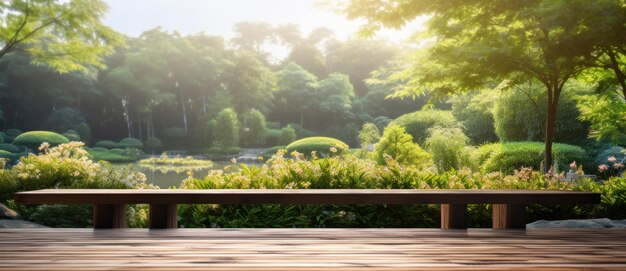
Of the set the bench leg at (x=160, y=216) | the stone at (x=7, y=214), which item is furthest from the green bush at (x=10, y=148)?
the bench leg at (x=160, y=216)

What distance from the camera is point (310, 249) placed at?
295 centimetres

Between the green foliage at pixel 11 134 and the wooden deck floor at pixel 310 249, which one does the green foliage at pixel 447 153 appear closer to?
the wooden deck floor at pixel 310 249

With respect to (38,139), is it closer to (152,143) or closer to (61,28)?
(152,143)

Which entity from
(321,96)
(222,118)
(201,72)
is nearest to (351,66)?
(321,96)

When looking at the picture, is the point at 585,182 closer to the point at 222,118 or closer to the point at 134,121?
the point at 222,118

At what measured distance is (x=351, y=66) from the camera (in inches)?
2034

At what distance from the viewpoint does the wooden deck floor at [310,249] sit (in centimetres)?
251

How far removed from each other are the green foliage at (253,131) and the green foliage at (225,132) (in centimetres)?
191

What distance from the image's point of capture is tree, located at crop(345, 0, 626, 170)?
8.57 metres

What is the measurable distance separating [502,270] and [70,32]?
16.8 meters

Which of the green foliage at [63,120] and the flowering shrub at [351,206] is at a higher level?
the green foliage at [63,120]

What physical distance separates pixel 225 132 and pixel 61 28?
64.3 feet

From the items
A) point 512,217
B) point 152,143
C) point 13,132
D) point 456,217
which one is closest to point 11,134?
point 13,132

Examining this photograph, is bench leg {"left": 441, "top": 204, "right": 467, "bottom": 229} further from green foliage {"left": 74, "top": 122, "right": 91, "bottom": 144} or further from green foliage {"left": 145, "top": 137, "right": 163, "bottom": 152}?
green foliage {"left": 145, "top": 137, "right": 163, "bottom": 152}
